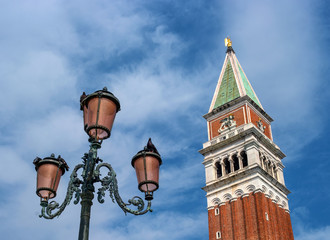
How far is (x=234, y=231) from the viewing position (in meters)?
40.8

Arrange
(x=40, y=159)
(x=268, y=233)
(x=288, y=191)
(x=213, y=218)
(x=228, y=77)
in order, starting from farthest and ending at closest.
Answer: (x=228, y=77) < (x=288, y=191) < (x=213, y=218) < (x=268, y=233) < (x=40, y=159)

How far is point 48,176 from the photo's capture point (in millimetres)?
9359

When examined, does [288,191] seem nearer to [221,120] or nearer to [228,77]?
[221,120]

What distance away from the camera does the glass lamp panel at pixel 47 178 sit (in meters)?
9.31

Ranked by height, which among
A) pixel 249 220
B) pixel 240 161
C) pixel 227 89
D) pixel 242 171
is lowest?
pixel 249 220

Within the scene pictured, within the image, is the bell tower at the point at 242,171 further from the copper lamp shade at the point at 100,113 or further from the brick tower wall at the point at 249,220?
the copper lamp shade at the point at 100,113

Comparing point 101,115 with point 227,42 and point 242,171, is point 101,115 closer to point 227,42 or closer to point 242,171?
point 242,171

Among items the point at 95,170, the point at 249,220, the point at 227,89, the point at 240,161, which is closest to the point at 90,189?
the point at 95,170

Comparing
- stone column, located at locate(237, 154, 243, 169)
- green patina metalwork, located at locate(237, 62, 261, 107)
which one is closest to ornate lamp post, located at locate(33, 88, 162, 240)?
stone column, located at locate(237, 154, 243, 169)

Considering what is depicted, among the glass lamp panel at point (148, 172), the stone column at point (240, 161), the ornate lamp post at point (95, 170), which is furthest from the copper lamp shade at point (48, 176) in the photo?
the stone column at point (240, 161)

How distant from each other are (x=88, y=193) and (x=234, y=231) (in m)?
34.0

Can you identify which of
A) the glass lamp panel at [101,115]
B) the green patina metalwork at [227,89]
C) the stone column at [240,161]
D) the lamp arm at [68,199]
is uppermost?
the green patina metalwork at [227,89]

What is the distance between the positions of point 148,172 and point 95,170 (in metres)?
1.06

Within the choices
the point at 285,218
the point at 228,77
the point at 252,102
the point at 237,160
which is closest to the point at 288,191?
the point at 285,218
